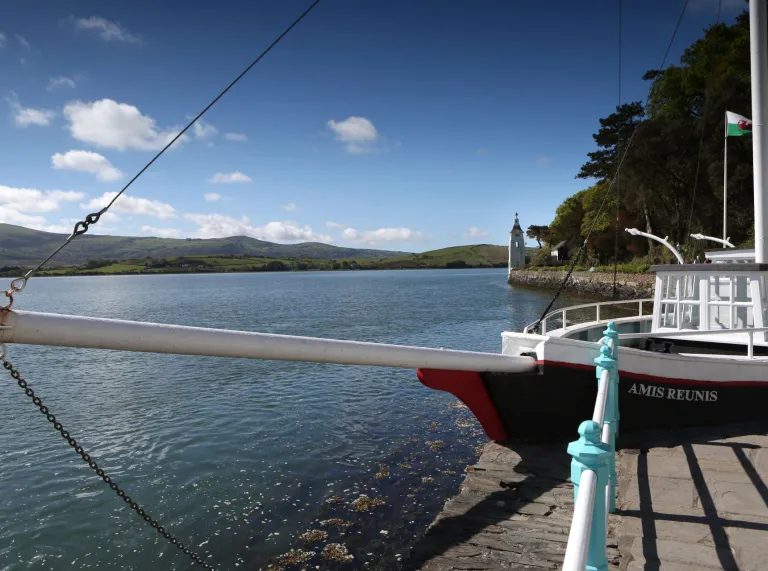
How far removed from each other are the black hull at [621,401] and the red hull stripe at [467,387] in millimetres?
119

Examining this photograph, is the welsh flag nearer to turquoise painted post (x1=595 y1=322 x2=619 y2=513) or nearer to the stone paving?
the stone paving

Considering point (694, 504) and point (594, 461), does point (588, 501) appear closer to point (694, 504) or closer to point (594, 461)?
point (594, 461)

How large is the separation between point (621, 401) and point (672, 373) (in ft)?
3.21

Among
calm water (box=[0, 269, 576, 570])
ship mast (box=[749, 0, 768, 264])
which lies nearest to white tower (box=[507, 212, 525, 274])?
calm water (box=[0, 269, 576, 570])

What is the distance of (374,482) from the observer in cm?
931

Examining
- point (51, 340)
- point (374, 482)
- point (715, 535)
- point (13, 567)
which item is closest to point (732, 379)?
point (715, 535)

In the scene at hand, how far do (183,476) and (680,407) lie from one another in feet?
31.9

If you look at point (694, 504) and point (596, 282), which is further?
point (596, 282)

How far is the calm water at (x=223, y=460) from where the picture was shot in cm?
758

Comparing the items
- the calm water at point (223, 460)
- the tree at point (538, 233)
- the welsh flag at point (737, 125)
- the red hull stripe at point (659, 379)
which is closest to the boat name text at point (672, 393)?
the red hull stripe at point (659, 379)

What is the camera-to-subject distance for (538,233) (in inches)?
3755

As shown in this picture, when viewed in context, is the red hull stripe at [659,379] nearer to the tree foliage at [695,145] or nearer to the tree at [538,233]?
the tree foliage at [695,145]

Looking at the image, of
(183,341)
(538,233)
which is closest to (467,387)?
(183,341)

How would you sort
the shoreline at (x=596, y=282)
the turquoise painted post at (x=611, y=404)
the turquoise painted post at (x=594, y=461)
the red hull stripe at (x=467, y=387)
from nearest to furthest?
1. the turquoise painted post at (x=594, y=461)
2. the turquoise painted post at (x=611, y=404)
3. the red hull stripe at (x=467, y=387)
4. the shoreline at (x=596, y=282)
